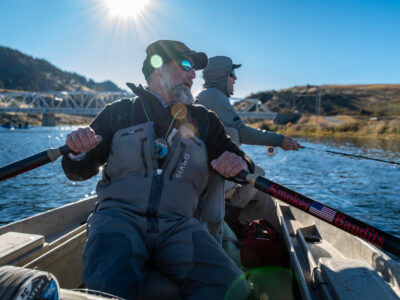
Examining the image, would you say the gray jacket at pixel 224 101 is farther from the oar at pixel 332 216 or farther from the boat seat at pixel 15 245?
the boat seat at pixel 15 245

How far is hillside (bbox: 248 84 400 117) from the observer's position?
365ft

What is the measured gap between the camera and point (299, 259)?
385 cm

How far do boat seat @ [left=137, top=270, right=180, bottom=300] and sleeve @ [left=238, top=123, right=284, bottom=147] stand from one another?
120 inches

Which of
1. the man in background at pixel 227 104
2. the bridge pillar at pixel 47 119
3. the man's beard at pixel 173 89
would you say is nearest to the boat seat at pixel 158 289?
the man's beard at pixel 173 89

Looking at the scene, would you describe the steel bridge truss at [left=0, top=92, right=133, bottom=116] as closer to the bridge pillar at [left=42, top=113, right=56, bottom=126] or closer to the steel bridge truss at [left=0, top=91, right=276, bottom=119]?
the steel bridge truss at [left=0, top=91, right=276, bottom=119]

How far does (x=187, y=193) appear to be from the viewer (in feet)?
8.71

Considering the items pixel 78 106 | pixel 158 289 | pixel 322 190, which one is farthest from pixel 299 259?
pixel 78 106

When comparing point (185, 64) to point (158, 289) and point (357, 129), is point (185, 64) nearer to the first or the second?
point (158, 289)

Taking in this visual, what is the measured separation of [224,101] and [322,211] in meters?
2.66

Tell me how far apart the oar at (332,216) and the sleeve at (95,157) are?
4.20ft

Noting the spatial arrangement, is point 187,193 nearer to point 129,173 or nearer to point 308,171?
point 129,173

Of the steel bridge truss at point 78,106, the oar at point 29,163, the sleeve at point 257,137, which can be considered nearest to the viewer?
the oar at point 29,163

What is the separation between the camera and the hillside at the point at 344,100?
365ft

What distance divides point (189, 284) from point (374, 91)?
15749cm
